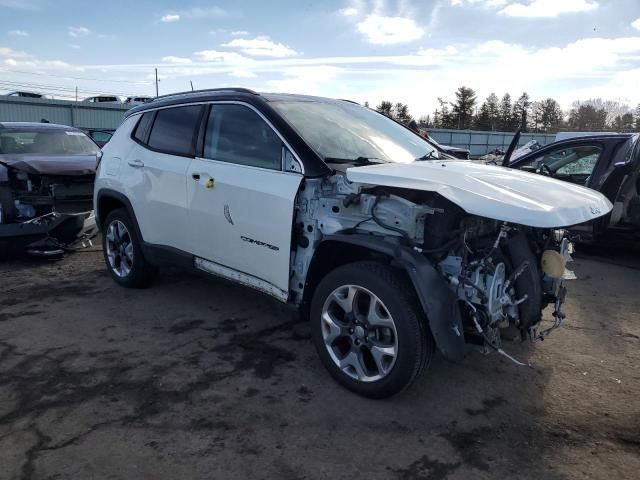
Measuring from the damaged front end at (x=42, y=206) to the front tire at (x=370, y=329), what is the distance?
437cm

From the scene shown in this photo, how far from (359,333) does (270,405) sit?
0.71m

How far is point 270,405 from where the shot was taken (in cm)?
322

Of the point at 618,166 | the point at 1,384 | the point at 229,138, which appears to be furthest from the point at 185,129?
the point at 618,166

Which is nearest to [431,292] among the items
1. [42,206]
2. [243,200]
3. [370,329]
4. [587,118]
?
[370,329]

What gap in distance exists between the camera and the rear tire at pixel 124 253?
5.22 meters

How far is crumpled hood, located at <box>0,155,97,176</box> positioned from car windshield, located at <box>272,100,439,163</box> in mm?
3845

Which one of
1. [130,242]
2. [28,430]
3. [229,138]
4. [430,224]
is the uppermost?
[229,138]

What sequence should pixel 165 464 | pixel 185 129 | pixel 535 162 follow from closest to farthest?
1. pixel 165 464
2. pixel 185 129
3. pixel 535 162

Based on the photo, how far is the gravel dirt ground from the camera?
2662mm

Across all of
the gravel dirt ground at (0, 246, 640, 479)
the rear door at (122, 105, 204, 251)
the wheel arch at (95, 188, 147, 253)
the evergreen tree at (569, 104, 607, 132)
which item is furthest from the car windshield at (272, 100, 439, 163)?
the evergreen tree at (569, 104, 607, 132)

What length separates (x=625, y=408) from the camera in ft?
10.6

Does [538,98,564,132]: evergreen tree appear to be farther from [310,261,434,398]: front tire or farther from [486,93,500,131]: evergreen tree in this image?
[310,261,434,398]: front tire

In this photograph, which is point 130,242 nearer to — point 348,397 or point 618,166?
point 348,397

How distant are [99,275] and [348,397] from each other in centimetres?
394
